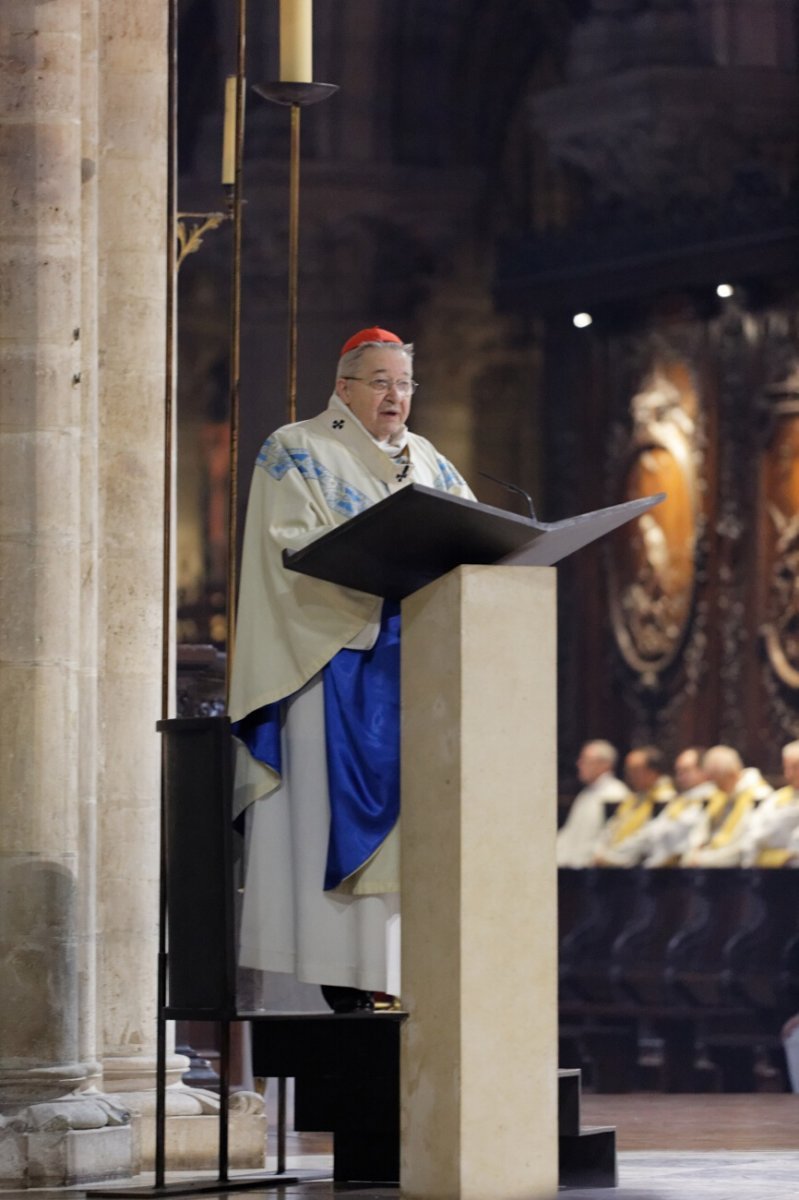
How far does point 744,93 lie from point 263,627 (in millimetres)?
11544

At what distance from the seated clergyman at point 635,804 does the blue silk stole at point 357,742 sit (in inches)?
407

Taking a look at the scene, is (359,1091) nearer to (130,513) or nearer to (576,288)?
(130,513)

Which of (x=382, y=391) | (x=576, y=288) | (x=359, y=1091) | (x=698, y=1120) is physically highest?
(x=576, y=288)

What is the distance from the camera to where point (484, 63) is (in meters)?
17.1

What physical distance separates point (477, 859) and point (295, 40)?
2524 mm

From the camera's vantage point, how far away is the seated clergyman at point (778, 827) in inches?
579

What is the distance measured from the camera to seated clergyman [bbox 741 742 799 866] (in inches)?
579

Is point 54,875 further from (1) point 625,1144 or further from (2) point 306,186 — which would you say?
(2) point 306,186

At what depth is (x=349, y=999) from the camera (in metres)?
5.19

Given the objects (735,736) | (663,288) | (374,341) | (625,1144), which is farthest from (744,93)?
(374,341)

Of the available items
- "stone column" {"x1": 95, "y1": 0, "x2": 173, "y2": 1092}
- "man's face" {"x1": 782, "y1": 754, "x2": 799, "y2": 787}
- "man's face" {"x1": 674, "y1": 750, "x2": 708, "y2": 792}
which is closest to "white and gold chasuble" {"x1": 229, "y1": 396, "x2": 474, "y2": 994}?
"stone column" {"x1": 95, "y1": 0, "x2": 173, "y2": 1092}

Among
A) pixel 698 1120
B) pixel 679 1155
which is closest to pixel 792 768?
pixel 698 1120

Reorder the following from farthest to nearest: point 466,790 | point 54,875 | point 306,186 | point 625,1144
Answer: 1. point 306,186
2. point 625,1144
3. point 54,875
4. point 466,790

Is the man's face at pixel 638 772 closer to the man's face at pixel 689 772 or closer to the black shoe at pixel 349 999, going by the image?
the man's face at pixel 689 772
